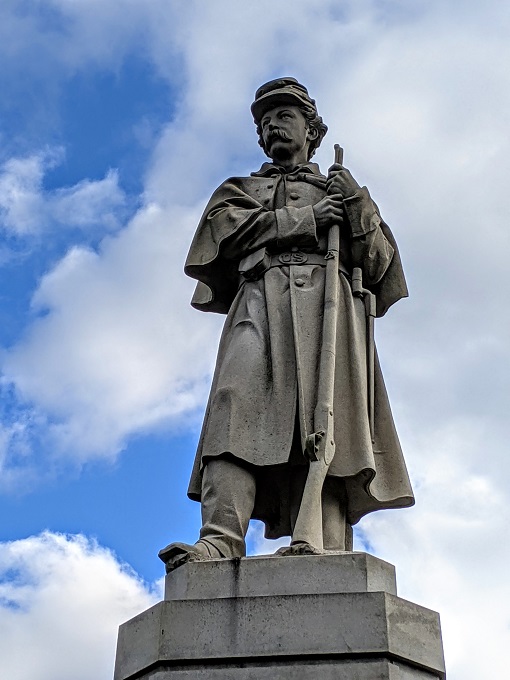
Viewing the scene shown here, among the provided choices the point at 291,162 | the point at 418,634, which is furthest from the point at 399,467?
the point at 291,162

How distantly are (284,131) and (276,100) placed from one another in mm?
324

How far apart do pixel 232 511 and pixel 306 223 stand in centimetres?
280

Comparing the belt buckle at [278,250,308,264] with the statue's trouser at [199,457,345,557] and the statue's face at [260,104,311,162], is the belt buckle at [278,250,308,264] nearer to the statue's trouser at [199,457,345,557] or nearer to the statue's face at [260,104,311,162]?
the statue's face at [260,104,311,162]

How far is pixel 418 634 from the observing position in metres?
8.69

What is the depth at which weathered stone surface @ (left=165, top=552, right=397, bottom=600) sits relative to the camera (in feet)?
28.8

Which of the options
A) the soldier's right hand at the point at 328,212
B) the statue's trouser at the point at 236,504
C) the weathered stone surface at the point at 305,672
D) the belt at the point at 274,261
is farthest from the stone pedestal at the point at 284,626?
the soldier's right hand at the point at 328,212

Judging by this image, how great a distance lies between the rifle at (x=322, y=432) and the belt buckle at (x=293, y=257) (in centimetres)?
25

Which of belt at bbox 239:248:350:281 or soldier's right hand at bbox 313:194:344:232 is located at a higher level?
soldier's right hand at bbox 313:194:344:232

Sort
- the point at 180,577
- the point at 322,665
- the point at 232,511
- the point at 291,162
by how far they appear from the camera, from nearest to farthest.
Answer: the point at 322,665
the point at 180,577
the point at 232,511
the point at 291,162

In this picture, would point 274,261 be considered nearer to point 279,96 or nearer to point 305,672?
point 279,96

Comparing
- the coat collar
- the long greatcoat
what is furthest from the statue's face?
the long greatcoat

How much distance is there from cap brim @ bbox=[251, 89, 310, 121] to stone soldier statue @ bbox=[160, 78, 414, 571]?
15 mm

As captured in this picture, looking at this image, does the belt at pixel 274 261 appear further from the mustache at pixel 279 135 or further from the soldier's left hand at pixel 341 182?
the mustache at pixel 279 135

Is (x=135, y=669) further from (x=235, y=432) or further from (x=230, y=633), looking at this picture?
(x=235, y=432)
